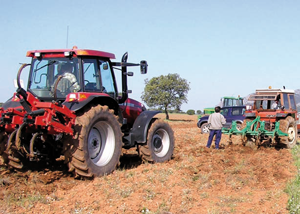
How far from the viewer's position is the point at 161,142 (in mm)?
8711

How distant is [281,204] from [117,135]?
10.4ft

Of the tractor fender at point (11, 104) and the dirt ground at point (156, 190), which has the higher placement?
the tractor fender at point (11, 104)

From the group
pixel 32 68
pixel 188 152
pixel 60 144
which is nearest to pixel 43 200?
pixel 60 144

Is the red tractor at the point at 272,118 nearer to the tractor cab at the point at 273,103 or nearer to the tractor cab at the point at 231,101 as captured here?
the tractor cab at the point at 273,103

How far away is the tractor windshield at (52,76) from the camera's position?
6.84m

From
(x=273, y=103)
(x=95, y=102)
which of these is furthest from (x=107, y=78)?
(x=273, y=103)

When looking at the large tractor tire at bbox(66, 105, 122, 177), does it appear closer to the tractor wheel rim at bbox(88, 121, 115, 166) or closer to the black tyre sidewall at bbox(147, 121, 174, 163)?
the tractor wheel rim at bbox(88, 121, 115, 166)

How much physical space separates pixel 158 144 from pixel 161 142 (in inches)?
5.9

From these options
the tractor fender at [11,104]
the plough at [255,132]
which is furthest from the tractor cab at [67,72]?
the plough at [255,132]

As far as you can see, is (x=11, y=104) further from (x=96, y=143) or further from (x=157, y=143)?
(x=157, y=143)

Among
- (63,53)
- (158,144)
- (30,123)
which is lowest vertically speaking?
(158,144)

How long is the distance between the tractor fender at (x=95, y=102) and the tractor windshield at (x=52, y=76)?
0.40 meters

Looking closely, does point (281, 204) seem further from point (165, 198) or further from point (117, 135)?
point (117, 135)

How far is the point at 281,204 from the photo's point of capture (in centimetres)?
555
